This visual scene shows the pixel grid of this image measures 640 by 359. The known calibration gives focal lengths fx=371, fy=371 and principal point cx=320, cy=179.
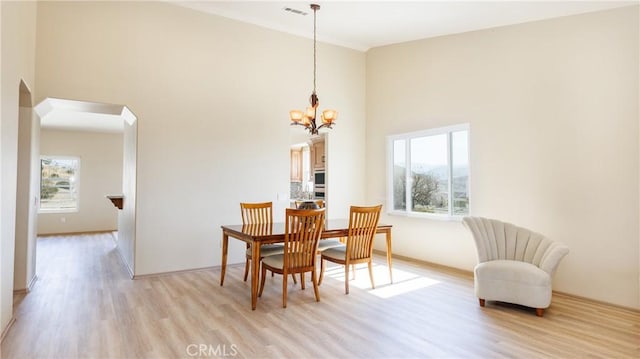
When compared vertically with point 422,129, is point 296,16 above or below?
above

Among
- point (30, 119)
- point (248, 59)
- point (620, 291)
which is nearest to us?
point (620, 291)

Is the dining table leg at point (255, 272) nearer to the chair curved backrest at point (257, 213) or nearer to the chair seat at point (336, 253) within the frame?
the chair seat at point (336, 253)

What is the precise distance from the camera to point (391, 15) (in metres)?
4.73

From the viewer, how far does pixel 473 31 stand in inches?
194

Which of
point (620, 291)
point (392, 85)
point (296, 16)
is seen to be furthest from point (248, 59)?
point (620, 291)

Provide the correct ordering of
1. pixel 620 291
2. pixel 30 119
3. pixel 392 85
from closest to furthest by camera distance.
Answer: pixel 620 291 → pixel 30 119 → pixel 392 85

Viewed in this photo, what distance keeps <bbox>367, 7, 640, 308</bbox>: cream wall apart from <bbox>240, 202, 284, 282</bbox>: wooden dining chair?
2377 mm

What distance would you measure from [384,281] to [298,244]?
1.48 m

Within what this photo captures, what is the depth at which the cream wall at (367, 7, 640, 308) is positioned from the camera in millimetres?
3627

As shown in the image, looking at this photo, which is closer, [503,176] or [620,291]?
[620,291]

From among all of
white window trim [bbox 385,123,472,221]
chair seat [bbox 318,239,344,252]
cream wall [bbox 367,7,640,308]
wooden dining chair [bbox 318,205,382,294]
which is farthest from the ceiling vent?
chair seat [bbox 318,239,344,252]

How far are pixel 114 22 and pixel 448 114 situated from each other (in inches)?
177

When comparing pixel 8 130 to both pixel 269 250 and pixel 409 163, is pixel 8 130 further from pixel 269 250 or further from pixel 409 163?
pixel 409 163

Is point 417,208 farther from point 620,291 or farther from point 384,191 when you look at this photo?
point 620,291
